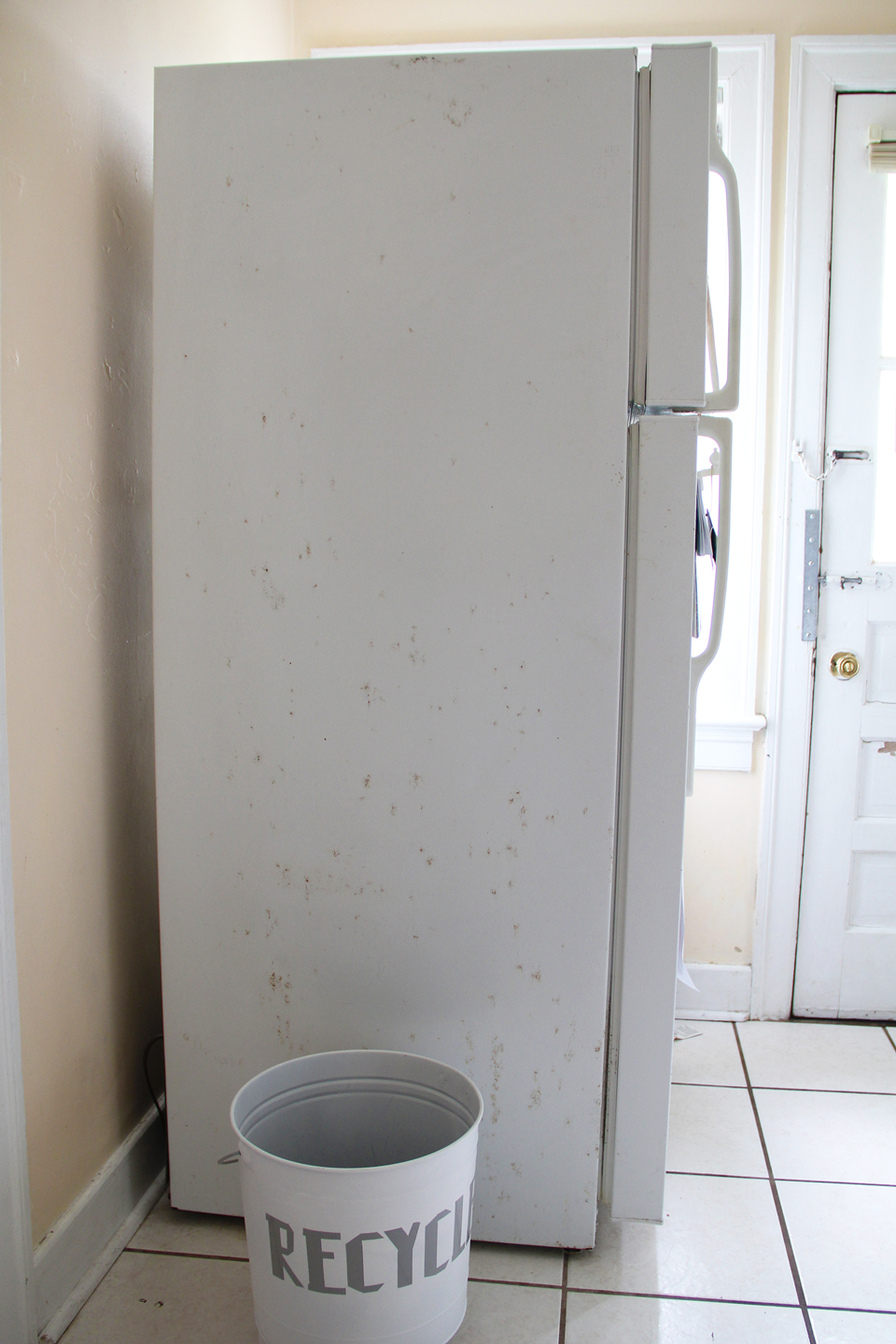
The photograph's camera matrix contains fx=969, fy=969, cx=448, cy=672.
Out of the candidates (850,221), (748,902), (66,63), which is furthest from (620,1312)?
(850,221)

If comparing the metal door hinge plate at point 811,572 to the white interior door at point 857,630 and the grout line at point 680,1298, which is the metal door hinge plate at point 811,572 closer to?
the white interior door at point 857,630

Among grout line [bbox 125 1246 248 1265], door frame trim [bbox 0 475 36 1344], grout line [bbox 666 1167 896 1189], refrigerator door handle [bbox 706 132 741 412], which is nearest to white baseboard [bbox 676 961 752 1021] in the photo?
grout line [bbox 666 1167 896 1189]

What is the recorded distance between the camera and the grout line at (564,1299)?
133cm

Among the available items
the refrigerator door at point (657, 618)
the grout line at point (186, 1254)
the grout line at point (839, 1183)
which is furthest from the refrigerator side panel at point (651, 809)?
the grout line at point (186, 1254)

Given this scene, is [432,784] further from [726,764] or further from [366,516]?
[726,764]

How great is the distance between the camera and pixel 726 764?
7.44 feet

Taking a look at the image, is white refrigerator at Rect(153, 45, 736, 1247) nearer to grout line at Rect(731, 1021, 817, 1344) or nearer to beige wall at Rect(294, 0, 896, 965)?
grout line at Rect(731, 1021, 817, 1344)

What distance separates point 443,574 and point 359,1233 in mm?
842

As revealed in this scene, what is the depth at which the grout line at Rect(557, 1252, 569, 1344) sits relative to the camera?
1.33 meters

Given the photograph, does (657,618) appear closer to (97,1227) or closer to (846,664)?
(846,664)

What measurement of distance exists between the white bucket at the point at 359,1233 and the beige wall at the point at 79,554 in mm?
316

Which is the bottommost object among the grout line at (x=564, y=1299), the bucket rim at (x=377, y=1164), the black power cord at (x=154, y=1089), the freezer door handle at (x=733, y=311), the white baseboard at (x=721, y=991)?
the grout line at (x=564, y=1299)

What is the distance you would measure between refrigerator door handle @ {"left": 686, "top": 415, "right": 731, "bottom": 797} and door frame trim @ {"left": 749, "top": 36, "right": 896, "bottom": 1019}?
0.74 metres

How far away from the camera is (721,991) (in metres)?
2.33
